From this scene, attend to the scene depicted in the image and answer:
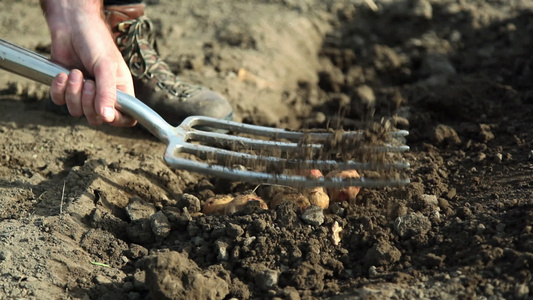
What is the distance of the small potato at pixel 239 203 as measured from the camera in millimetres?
2290

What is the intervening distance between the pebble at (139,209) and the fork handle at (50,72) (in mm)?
277

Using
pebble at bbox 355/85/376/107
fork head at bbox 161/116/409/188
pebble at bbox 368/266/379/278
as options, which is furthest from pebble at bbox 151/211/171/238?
pebble at bbox 355/85/376/107

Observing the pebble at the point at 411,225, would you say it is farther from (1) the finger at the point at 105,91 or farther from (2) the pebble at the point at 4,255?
(2) the pebble at the point at 4,255

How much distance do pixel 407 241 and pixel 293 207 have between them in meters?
0.43

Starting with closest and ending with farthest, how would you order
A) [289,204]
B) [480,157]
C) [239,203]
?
[289,204] → [239,203] → [480,157]

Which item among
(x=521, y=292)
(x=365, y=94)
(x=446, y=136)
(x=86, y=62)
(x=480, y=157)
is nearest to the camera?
(x=521, y=292)

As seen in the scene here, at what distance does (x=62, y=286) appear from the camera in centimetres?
196

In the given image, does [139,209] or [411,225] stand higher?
[411,225]

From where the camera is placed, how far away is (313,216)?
2.15m

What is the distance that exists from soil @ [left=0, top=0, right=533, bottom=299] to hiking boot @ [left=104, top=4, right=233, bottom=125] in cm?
21

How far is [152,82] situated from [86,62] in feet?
2.20

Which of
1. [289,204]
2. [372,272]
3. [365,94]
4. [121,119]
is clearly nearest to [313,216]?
[289,204]

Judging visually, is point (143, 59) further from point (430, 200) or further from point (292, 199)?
point (430, 200)

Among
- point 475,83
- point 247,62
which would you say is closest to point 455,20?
point 475,83
